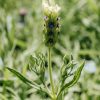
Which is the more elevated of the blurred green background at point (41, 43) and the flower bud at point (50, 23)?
the flower bud at point (50, 23)

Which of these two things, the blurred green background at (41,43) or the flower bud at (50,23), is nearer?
the flower bud at (50,23)

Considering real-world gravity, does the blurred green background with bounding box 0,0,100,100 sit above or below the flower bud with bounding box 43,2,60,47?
below

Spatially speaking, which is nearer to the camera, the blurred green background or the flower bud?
the flower bud

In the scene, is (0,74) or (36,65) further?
(0,74)

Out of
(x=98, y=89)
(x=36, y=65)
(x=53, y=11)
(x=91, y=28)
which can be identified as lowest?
(x=98, y=89)

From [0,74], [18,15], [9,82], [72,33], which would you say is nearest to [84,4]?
[72,33]

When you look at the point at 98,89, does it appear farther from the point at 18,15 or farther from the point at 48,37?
the point at 18,15
